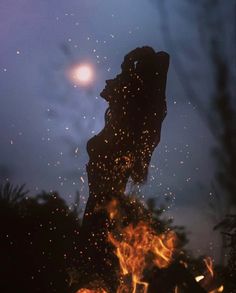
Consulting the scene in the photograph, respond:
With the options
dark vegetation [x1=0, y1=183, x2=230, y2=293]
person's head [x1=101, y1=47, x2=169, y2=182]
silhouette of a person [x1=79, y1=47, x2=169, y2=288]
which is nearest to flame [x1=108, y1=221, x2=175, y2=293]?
silhouette of a person [x1=79, y1=47, x2=169, y2=288]

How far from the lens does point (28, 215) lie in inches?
853

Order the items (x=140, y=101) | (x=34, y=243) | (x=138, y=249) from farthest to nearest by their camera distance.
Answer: (x=34, y=243), (x=140, y=101), (x=138, y=249)

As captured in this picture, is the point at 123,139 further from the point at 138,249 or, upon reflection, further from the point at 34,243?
the point at 34,243

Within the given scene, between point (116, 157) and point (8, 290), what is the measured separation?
9.78 m

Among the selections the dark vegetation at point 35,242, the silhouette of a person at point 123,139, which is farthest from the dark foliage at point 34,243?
the silhouette of a person at point 123,139

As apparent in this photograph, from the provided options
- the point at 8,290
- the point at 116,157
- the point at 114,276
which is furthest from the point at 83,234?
the point at 8,290

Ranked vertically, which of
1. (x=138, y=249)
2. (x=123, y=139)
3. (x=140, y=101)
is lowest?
(x=138, y=249)

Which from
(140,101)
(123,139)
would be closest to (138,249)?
(123,139)

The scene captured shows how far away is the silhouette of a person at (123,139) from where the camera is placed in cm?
1052

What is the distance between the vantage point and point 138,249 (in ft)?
32.2

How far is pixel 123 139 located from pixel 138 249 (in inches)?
102

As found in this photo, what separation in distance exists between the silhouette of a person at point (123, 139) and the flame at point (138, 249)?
0.52m

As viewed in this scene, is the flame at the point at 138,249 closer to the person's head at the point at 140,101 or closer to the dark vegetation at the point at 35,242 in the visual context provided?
the person's head at the point at 140,101

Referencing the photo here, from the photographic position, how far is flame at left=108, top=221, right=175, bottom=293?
8.59m
